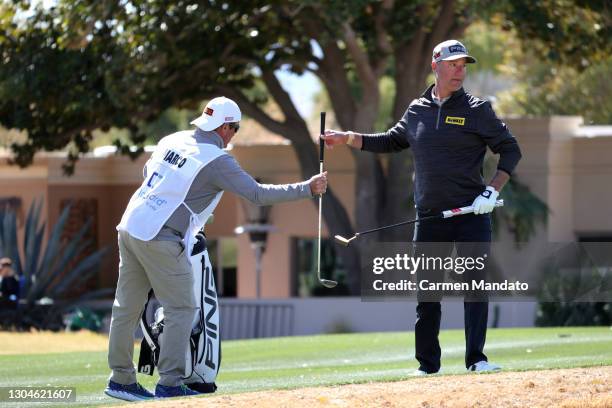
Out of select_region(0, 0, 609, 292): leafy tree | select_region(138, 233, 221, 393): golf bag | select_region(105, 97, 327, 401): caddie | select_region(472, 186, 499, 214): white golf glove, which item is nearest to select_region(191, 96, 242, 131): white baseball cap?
select_region(105, 97, 327, 401): caddie

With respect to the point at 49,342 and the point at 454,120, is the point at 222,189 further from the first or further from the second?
the point at 49,342

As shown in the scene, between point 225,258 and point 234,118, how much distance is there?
20.4 m

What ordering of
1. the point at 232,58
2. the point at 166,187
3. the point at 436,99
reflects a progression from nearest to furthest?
1. the point at 166,187
2. the point at 436,99
3. the point at 232,58

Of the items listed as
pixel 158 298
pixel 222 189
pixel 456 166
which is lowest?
pixel 158 298

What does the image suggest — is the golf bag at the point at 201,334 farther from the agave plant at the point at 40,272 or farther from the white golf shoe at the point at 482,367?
the agave plant at the point at 40,272

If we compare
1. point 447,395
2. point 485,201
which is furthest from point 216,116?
point 447,395

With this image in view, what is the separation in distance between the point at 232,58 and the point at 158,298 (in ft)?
45.1

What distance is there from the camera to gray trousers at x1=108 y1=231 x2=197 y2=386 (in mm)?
7430

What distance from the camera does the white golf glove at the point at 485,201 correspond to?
7680mm

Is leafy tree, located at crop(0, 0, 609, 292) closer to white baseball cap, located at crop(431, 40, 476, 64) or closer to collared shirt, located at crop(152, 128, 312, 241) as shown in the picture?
white baseball cap, located at crop(431, 40, 476, 64)

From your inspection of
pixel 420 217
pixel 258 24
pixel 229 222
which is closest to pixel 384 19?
pixel 258 24

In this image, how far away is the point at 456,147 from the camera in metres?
7.84

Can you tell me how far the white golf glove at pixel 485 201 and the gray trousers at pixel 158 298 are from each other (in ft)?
5.87

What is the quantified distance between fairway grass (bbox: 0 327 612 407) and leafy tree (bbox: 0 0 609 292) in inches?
252
